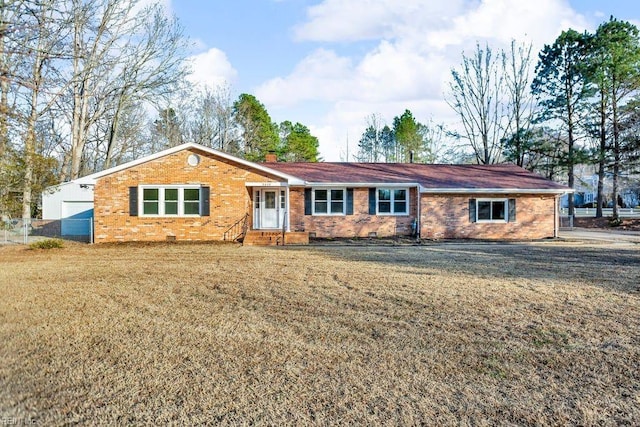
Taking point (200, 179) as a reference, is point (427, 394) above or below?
below

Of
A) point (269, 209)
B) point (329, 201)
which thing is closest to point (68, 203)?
point (269, 209)

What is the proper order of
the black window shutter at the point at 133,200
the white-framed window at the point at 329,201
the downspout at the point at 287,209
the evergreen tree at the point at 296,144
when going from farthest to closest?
the evergreen tree at the point at 296,144 < the white-framed window at the point at 329,201 < the downspout at the point at 287,209 < the black window shutter at the point at 133,200

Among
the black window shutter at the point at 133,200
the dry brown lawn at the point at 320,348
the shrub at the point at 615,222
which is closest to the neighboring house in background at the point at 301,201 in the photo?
the black window shutter at the point at 133,200

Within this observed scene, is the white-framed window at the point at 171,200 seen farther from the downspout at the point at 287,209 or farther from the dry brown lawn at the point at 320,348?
the dry brown lawn at the point at 320,348

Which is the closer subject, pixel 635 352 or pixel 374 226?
pixel 635 352

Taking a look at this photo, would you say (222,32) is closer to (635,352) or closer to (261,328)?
(261,328)

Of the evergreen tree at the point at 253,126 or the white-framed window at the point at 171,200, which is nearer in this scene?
the white-framed window at the point at 171,200

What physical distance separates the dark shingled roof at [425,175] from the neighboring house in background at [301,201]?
0.18ft

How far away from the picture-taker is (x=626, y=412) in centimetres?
333

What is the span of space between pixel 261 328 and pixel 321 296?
6.56 ft

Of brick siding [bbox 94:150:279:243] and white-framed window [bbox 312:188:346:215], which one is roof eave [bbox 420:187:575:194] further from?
brick siding [bbox 94:150:279:243]

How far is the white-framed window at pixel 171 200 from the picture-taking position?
58.4 feet

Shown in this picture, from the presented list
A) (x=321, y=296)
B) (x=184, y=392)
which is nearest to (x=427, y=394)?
(x=184, y=392)

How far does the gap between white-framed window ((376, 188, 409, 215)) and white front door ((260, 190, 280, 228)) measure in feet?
15.3
